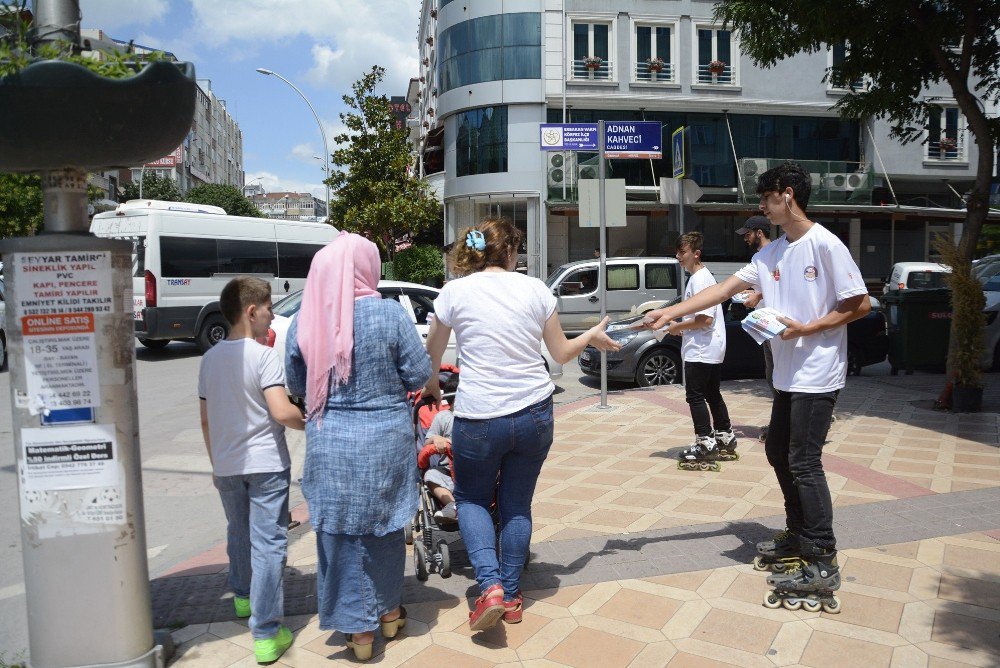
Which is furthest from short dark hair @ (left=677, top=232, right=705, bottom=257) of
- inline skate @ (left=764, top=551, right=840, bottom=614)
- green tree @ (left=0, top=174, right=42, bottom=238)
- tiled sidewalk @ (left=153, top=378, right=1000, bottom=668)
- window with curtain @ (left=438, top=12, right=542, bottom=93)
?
green tree @ (left=0, top=174, right=42, bottom=238)

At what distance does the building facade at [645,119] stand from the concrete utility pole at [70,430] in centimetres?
2600

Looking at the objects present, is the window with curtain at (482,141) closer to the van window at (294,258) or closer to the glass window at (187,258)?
the van window at (294,258)

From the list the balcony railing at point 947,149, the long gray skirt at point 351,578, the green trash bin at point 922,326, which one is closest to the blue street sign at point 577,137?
the green trash bin at point 922,326

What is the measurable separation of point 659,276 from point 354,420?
52.3 ft

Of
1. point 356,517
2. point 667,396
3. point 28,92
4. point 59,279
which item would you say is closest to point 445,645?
point 356,517

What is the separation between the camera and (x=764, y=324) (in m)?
3.75

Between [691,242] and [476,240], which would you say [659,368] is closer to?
[691,242]

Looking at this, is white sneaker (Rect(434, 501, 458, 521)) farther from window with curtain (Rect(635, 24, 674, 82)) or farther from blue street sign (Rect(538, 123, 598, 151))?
window with curtain (Rect(635, 24, 674, 82))

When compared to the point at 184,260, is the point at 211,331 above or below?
below

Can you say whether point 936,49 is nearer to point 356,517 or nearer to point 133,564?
point 356,517

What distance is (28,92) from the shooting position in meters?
2.69

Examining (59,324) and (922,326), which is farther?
(922,326)

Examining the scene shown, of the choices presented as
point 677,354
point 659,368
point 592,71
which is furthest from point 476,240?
point 592,71

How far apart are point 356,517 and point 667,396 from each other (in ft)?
24.6
